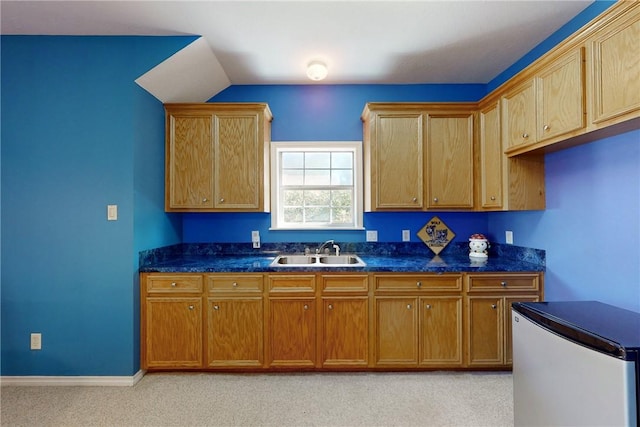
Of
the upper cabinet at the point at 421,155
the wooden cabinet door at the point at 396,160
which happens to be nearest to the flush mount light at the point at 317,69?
the upper cabinet at the point at 421,155

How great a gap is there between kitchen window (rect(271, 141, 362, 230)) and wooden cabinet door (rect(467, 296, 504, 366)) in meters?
1.39

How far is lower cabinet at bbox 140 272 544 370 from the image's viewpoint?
235 centimetres

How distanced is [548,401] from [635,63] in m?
1.68

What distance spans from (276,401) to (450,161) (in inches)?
97.7

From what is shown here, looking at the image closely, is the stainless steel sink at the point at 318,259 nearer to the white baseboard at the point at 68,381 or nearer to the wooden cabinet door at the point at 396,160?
the wooden cabinet door at the point at 396,160

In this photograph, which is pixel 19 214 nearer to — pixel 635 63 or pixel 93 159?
pixel 93 159

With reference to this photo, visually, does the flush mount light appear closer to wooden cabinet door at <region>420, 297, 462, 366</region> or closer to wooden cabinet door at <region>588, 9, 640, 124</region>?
wooden cabinet door at <region>588, 9, 640, 124</region>

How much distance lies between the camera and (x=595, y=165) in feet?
6.31

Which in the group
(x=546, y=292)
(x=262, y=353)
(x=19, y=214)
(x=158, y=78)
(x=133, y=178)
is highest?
(x=158, y=78)

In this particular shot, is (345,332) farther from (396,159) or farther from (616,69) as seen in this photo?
(616,69)

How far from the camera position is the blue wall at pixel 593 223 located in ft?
5.59

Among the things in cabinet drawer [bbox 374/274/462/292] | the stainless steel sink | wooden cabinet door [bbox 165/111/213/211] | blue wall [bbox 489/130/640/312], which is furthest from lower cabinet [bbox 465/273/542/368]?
wooden cabinet door [bbox 165/111/213/211]

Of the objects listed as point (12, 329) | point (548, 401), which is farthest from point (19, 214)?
point (548, 401)

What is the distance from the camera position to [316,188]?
10.4 feet
